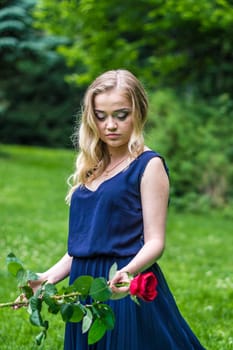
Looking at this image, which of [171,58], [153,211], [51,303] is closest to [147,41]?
[171,58]

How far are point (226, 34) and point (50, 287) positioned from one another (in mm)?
12439

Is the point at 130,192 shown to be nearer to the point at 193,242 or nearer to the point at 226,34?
the point at 193,242

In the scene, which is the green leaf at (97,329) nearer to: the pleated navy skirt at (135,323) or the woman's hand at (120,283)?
the woman's hand at (120,283)

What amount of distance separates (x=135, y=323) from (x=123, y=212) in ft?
1.41

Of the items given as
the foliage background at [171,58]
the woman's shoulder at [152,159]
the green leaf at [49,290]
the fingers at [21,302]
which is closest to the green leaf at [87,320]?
the green leaf at [49,290]

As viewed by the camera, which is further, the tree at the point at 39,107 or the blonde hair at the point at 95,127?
the tree at the point at 39,107

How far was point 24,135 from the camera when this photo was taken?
30.0 metres

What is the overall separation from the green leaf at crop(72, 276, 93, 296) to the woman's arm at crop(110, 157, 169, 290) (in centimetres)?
26

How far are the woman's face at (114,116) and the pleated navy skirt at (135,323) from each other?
47cm

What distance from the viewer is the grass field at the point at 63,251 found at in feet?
16.0

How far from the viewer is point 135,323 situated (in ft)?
9.18

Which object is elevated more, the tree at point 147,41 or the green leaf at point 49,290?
the green leaf at point 49,290

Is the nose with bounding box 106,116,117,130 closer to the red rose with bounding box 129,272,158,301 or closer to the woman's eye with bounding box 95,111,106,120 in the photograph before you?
the woman's eye with bounding box 95,111,106,120

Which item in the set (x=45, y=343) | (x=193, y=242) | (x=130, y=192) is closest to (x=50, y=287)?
(x=130, y=192)
